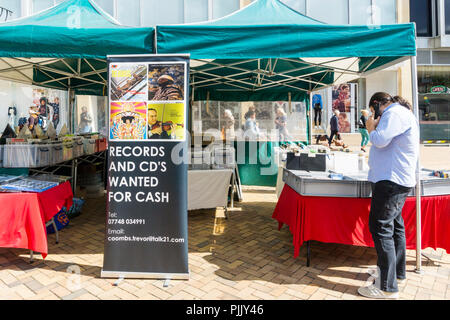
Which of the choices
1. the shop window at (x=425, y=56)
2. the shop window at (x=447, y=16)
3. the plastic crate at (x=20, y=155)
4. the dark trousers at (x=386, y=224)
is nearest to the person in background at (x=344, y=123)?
the shop window at (x=425, y=56)

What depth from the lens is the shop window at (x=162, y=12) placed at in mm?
13461

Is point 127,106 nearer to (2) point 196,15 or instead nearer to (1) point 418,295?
(1) point 418,295

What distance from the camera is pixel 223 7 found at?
1384 cm

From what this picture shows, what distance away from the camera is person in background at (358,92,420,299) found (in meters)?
2.74

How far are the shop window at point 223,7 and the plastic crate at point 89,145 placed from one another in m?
9.36

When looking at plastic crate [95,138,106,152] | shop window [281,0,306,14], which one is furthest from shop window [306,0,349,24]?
plastic crate [95,138,106,152]

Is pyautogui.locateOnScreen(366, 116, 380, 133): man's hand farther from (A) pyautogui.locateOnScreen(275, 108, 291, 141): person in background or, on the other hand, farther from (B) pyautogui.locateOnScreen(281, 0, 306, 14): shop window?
(B) pyautogui.locateOnScreen(281, 0, 306, 14): shop window

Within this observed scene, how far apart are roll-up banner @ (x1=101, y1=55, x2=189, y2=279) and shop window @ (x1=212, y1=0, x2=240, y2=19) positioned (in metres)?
11.9

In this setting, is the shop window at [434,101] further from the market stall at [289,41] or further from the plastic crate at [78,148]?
the plastic crate at [78,148]

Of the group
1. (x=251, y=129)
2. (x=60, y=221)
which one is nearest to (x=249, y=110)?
(x=251, y=129)

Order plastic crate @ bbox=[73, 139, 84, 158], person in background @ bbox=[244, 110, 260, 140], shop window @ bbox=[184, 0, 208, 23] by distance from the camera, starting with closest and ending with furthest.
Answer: plastic crate @ bbox=[73, 139, 84, 158] → person in background @ bbox=[244, 110, 260, 140] → shop window @ bbox=[184, 0, 208, 23]

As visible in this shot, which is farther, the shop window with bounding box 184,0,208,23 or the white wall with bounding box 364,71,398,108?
the white wall with bounding box 364,71,398,108

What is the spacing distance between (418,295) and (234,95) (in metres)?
6.09
